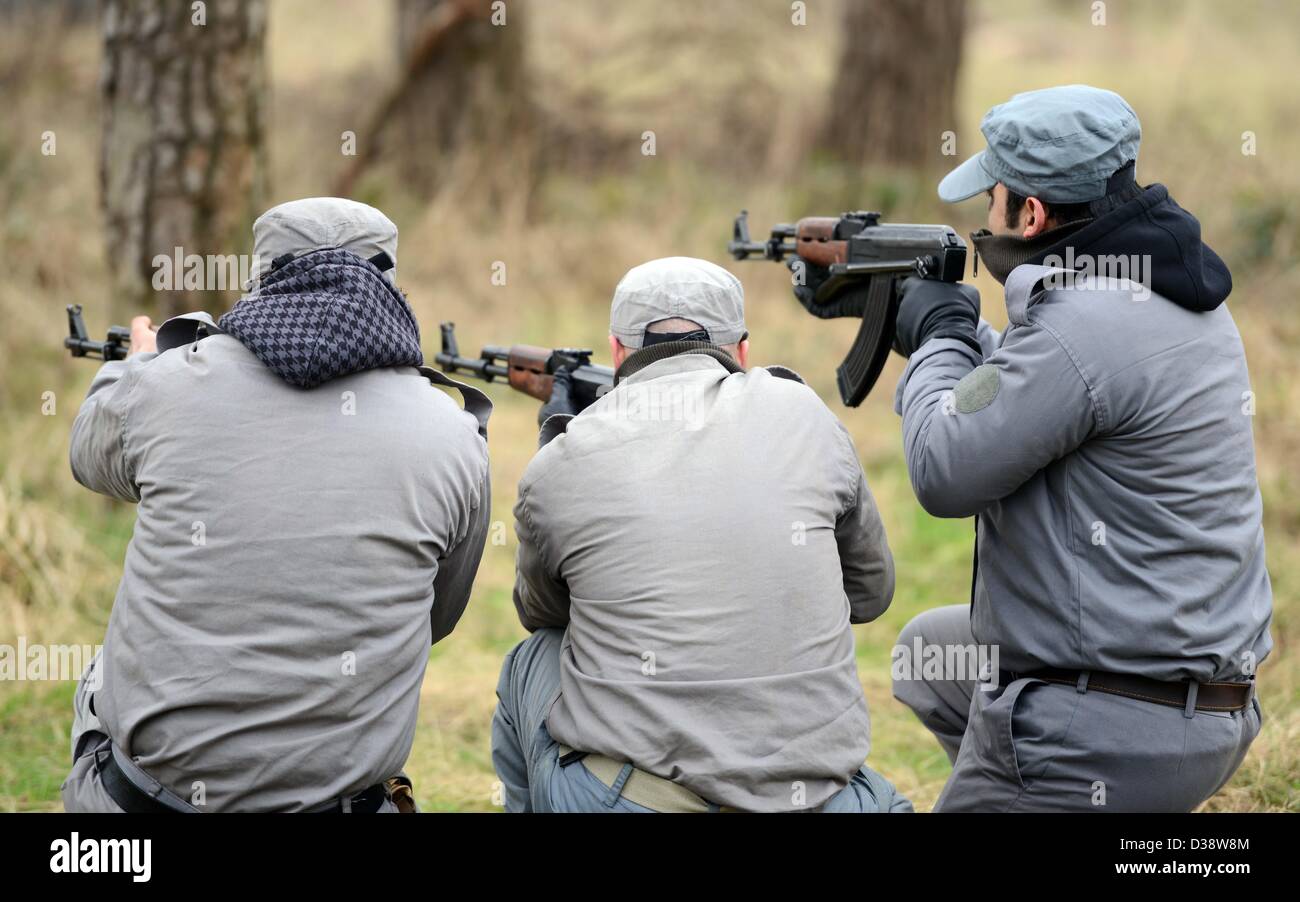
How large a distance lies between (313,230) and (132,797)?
1210 mm

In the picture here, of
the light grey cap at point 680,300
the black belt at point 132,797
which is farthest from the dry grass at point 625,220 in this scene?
the light grey cap at point 680,300

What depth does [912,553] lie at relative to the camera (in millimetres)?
5789

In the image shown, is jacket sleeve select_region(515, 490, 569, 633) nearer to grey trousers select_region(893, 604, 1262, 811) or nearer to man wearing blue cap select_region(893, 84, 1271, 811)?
man wearing blue cap select_region(893, 84, 1271, 811)

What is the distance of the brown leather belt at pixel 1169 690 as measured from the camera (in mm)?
2777

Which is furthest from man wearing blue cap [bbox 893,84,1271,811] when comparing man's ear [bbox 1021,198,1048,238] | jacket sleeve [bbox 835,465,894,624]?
jacket sleeve [bbox 835,465,894,624]

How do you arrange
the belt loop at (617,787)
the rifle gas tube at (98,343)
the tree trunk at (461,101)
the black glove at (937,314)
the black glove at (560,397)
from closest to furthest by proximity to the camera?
the belt loop at (617,787) < the black glove at (937,314) < the black glove at (560,397) < the rifle gas tube at (98,343) < the tree trunk at (461,101)

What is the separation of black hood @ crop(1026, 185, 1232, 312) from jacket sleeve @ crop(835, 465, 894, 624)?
2.30 ft

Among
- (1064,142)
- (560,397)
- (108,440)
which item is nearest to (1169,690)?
(1064,142)

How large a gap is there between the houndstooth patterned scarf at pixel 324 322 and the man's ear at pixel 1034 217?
4.44 feet

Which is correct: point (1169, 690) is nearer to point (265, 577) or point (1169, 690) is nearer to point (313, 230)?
point (265, 577)

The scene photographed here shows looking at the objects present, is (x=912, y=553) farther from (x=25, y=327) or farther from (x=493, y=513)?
(x=25, y=327)

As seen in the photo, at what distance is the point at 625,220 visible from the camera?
9305mm

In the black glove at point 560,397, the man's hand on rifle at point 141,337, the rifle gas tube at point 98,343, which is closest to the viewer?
the man's hand on rifle at point 141,337

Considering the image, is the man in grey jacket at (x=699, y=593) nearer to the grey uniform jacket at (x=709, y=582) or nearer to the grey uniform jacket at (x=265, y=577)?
the grey uniform jacket at (x=709, y=582)
